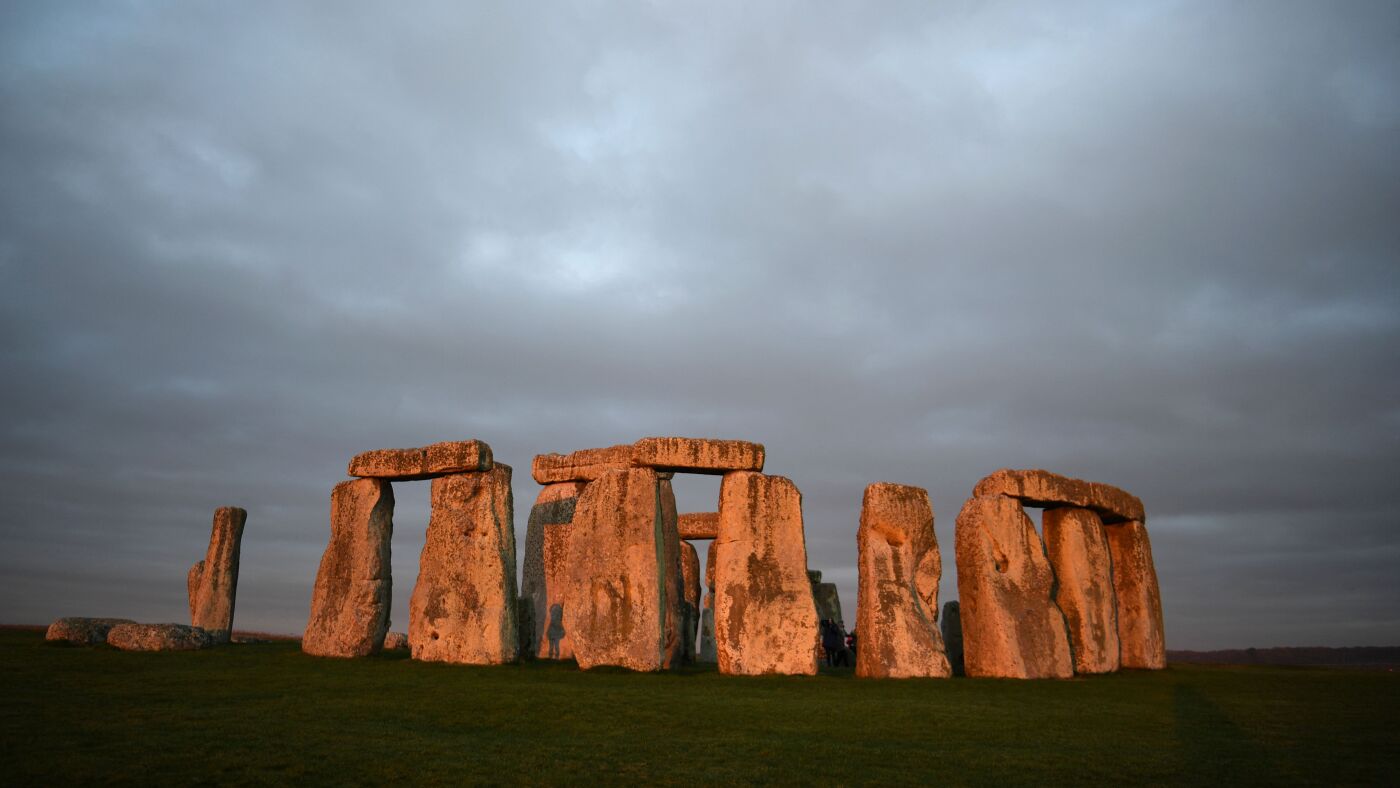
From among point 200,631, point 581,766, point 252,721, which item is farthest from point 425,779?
point 200,631

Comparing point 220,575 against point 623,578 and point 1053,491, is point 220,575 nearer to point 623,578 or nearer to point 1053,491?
point 623,578

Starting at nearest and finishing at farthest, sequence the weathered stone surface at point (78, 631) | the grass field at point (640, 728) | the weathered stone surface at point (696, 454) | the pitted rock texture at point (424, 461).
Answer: the grass field at point (640, 728) → the weathered stone surface at point (696, 454) → the pitted rock texture at point (424, 461) → the weathered stone surface at point (78, 631)

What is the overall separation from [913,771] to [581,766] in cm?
245

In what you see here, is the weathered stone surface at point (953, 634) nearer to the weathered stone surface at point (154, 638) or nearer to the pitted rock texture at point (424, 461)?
the pitted rock texture at point (424, 461)

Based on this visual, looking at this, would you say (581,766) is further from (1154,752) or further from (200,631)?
(200,631)

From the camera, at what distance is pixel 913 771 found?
6938mm

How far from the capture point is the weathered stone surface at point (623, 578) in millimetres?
14164

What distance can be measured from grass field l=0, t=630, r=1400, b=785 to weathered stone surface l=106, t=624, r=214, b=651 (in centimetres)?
180

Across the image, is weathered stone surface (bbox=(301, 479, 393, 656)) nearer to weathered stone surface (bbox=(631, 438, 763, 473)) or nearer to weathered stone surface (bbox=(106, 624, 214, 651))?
Result: weathered stone surface (bbox=(106, 624, 214, 651))

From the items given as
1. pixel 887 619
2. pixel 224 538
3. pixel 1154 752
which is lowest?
pixel 1154 752

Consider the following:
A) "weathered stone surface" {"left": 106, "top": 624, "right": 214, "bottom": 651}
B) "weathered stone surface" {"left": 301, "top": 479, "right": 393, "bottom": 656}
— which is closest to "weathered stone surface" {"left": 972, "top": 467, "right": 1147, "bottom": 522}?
"weathered stone surface" {"left": 301, "top": 479, "right": 393, "bottom": 656}

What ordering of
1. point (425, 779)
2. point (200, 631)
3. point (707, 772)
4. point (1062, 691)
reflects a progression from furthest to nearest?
point (200, 631), point (1062, 691), point (707, 772), point (425, 779)

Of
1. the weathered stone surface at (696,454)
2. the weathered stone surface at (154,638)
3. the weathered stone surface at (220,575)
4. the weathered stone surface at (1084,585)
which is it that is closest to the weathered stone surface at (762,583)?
the weathered stone surface at (696,454)

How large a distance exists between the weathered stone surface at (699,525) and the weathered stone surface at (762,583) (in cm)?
752
